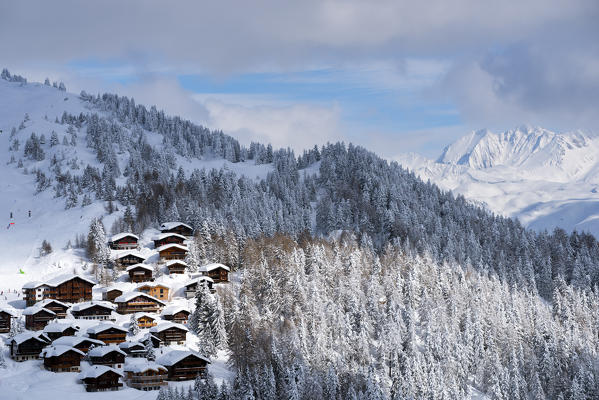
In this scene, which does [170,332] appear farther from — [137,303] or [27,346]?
[27,346]

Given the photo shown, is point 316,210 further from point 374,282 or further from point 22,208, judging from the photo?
point 22,208

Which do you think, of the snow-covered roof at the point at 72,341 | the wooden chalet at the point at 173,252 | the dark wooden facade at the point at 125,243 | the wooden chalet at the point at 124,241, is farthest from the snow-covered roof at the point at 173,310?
the dark wooden facade at the point at 125,243

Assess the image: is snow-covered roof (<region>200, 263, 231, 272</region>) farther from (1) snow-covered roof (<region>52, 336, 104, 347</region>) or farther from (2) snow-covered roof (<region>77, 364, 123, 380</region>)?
(2) snow-covered roof (<region>77, 364, 123, 380</region>)

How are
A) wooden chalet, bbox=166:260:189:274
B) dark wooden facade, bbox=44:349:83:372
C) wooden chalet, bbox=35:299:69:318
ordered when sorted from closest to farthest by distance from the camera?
dark wooden facade, bbox=44:349:83:372 → wooden chalet, bbox=35:299:69:318 → wooden chalet, bbox=166:260:189:274

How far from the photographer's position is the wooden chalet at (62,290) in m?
126

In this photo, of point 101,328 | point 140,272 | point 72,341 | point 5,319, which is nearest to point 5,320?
point 5,319

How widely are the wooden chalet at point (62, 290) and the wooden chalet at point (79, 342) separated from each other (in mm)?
23049

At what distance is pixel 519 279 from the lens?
178625mm

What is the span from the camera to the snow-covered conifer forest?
11094cm

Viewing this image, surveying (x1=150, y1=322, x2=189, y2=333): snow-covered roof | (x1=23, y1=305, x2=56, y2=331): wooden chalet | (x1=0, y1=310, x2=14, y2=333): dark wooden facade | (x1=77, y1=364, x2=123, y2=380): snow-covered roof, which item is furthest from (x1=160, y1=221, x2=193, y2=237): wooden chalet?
(x1=77, y1=364, x2=123, y2=380): snow-covered roof

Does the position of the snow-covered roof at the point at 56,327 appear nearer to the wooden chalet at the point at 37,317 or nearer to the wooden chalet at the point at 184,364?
the wooden chalet at the point at 37,317

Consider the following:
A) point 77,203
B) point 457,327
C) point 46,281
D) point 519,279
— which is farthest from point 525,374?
point 77,203

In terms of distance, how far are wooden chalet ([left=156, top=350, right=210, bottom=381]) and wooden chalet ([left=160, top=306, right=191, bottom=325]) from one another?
19252mm

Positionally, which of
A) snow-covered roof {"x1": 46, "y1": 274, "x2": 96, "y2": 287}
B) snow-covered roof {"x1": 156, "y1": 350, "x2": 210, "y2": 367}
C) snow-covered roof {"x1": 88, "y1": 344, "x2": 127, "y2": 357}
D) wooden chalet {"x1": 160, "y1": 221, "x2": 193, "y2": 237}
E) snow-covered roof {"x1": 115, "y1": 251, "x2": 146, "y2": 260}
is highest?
wooden chalet {"x1": 160, "y1": 221, "x2": 193, "y2": 237}
